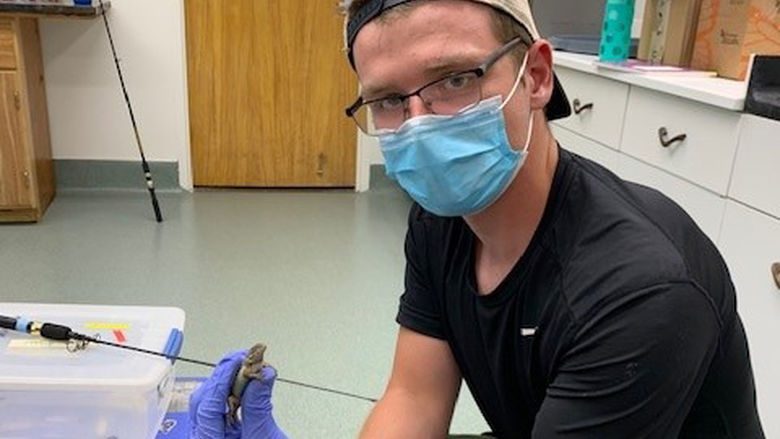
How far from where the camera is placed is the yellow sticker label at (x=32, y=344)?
1251 mm

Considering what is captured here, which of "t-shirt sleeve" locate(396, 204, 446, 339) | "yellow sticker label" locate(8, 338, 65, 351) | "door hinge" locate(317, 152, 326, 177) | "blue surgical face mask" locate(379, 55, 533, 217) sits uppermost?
"blue surgical face mask" locate(379, 55, 533, 217)

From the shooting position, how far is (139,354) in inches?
50.0

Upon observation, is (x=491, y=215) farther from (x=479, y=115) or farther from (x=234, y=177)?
(x=234, y=177)

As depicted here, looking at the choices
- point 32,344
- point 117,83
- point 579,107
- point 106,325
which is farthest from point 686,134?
point 117,83

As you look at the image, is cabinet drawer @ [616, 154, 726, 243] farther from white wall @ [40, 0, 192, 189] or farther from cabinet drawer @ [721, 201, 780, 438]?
white wall @ [40, 0, 192, 189]

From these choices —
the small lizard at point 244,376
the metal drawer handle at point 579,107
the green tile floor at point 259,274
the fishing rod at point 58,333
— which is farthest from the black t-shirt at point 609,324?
the metal drawer handle at point 579,107

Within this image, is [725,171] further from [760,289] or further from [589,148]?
[589,148]

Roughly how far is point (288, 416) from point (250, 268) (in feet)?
3.11

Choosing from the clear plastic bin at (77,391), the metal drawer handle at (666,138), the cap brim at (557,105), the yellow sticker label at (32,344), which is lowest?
the clear plastic bin at (77,391)

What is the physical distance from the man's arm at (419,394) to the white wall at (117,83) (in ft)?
8.60

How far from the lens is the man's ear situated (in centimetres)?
80

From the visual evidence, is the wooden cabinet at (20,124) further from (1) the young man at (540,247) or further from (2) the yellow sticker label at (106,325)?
(1) the young man at (540,247)

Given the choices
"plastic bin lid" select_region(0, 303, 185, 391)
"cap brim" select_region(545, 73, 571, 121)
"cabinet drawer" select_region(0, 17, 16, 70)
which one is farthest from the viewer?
"cabinet drawer" select_region(0, 17, 16, 70)

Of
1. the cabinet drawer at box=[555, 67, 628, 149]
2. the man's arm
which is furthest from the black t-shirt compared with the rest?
the cabinet drawer at box=[555, 67, 628, 149]
